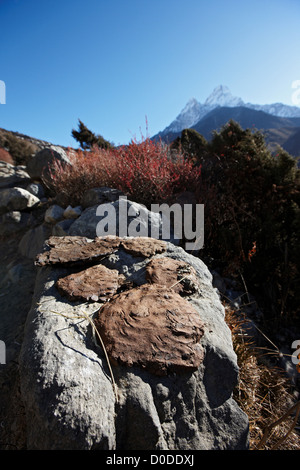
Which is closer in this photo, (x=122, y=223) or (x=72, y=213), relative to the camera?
(x=122, y=223)

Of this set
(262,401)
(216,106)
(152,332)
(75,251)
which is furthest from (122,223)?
(216,106)

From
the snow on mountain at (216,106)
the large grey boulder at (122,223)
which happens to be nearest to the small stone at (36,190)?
the large grey boulder at (122,223)

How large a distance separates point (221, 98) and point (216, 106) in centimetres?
2407

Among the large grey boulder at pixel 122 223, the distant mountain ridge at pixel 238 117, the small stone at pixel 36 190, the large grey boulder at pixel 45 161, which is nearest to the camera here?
the large grey boulder at pixel 122 223

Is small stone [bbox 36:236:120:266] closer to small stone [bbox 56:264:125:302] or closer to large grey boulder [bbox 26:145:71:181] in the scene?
small stone [bbox 56:264:125:302]

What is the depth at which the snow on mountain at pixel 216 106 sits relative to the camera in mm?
109494

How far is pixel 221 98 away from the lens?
147500mm

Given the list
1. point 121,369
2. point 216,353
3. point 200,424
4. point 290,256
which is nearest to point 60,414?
point 121,369

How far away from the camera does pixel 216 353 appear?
1077mm

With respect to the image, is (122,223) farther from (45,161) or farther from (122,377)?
(45,161)

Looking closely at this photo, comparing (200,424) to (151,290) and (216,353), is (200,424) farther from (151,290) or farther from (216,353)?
(151,290)

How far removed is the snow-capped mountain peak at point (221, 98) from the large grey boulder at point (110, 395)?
162 meters

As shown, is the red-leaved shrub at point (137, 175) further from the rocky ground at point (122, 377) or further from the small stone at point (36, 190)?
the rocky ground at point (122, 377)
